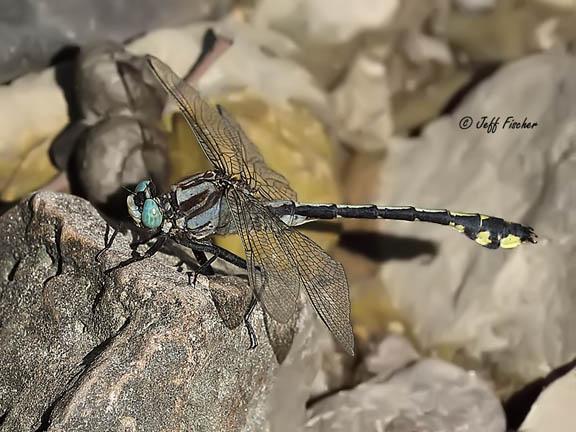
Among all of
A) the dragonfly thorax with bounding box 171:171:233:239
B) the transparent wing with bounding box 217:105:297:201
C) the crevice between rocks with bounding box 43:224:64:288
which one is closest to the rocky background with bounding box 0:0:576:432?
the crevice between rocks with bounding box 43:224:64:288

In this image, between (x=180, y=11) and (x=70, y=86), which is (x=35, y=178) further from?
(x=180, y=11)

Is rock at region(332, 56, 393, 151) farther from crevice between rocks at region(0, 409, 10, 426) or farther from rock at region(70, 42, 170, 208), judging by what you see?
crevice between rocks at region(0, 409, 10, 426)

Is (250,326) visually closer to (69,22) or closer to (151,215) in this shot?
(151,215)

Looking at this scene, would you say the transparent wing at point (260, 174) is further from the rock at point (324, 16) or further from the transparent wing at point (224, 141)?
A: the rock at point (324, 16)

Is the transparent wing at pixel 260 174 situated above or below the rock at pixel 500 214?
above

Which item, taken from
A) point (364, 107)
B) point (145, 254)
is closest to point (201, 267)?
point (145, 254)

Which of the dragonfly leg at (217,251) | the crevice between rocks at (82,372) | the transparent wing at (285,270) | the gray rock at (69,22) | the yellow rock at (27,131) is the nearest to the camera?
the crevice between rocks at (82,372)

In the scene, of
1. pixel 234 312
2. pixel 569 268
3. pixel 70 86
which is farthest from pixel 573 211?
pixel 70 86

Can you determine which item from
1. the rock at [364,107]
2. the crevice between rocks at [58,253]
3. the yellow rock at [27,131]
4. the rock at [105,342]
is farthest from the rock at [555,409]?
the yellow rock at [27,131]
